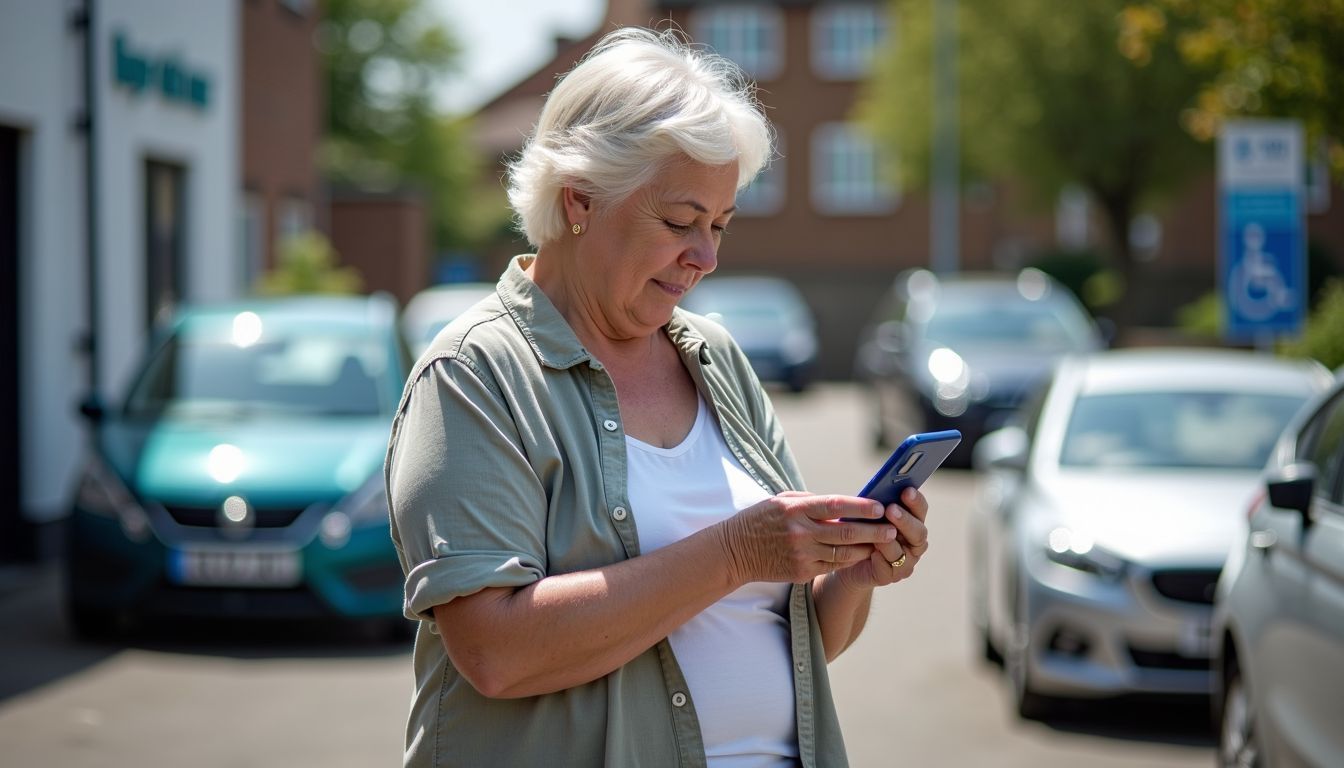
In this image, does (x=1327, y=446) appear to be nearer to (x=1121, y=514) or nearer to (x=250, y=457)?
(x=1121, y=514)

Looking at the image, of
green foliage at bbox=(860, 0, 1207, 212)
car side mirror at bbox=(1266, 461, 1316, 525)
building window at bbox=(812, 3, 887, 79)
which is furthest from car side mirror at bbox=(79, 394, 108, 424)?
building window at bbox=(812, 3, 887, 79)

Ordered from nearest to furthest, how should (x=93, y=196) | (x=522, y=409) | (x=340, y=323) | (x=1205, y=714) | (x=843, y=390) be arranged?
(x=522, y=409) → (x=1205, y=714) → (x=340, y=323) → (x=93, y=196) → (x=843, y=390)

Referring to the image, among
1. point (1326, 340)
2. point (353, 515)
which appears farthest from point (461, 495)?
point (1326, 340)

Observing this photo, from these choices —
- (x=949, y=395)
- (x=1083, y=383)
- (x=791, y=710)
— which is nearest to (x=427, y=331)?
(x=949, y=395)

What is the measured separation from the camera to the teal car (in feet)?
27.5

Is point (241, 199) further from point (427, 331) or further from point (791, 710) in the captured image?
point (791, 710)

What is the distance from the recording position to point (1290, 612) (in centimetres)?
489

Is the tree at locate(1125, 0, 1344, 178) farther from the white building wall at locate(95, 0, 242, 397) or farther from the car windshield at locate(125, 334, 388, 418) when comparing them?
the white building wall at locate(95, 0, 242, 397)

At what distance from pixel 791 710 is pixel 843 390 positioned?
110ft

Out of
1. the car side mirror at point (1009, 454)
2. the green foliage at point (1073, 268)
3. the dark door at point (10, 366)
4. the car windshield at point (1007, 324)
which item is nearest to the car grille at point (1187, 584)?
the car side mirror at point (1009, 454)

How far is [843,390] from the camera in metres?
36.0

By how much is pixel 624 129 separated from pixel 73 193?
10.5 meters

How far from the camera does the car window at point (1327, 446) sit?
16.5 ft

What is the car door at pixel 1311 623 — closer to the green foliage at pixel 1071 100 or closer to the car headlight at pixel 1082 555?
the car headlight at pixel 1082 555
